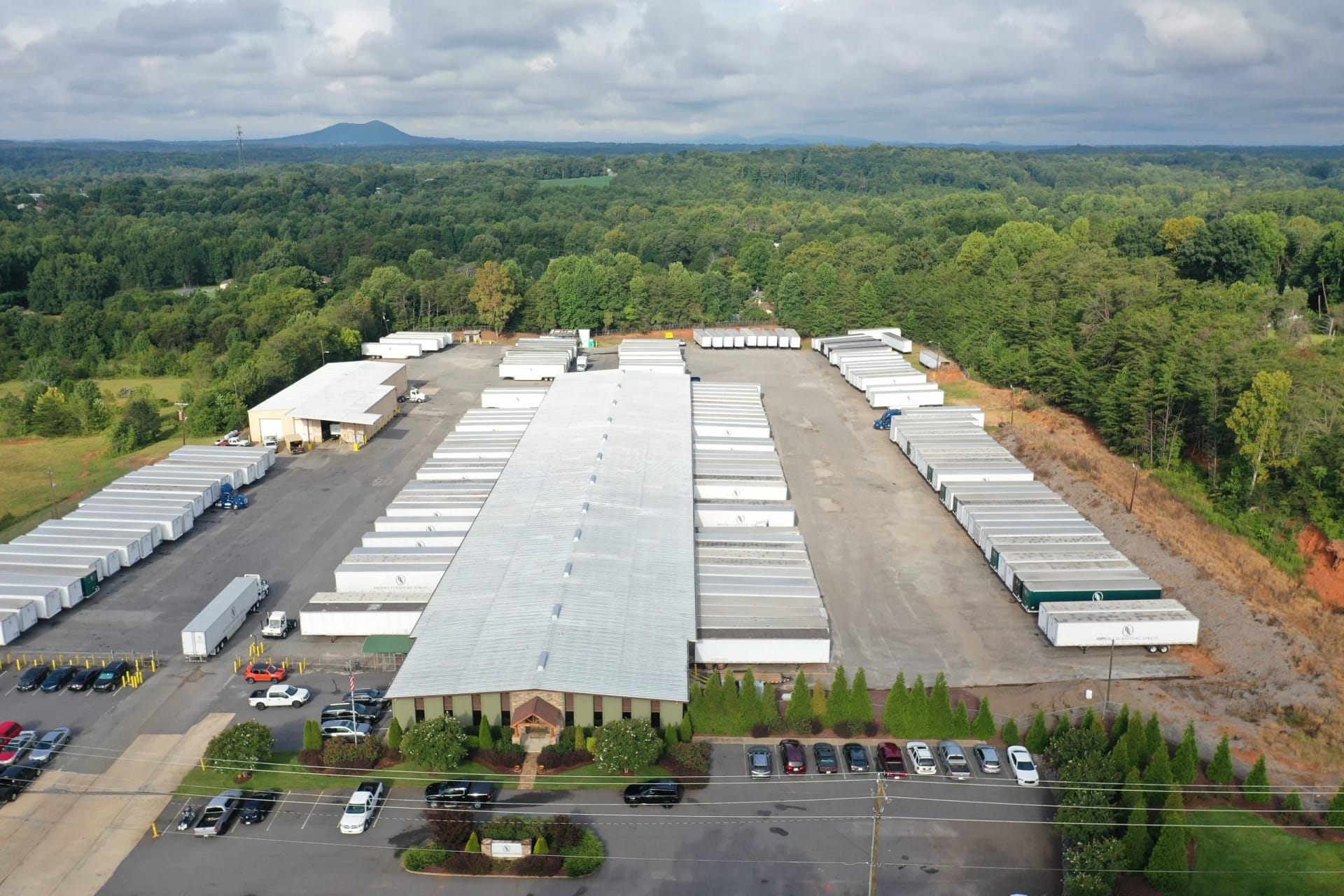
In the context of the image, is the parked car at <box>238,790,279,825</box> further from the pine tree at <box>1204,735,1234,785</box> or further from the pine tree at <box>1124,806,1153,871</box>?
the pine tree at <box>1204,735,1234,785</box>

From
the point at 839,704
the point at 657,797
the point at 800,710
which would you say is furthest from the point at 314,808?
the point at 839,704

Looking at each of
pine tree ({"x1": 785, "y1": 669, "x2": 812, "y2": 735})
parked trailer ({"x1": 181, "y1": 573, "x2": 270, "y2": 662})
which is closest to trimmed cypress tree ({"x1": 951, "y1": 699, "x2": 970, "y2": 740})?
pine tree ({"x1": 785, "y1": 669, "x2": 812, "y2": 735})

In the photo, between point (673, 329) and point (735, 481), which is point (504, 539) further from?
point (673, 329)

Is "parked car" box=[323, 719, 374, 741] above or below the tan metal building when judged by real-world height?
below

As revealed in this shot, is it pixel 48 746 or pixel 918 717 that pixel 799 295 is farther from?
pixel 48 746

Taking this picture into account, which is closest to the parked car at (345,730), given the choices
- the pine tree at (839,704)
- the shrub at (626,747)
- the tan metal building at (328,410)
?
the shrub at (626,747)

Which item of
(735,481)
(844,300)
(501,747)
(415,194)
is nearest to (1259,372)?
(735,481)
